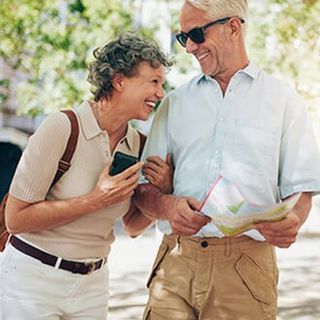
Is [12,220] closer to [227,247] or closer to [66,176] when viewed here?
[66,176]

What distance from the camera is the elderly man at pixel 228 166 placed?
2.58m

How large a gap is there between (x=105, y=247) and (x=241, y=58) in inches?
40.2

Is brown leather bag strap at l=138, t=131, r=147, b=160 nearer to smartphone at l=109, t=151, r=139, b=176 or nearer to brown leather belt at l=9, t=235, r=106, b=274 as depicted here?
smartphone at l=109, t=151, r=139, b=176

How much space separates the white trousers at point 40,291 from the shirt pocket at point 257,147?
849 millimetres

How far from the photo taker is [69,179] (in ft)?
8.98

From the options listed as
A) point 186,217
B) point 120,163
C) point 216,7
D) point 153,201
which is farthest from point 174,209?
point 216,7

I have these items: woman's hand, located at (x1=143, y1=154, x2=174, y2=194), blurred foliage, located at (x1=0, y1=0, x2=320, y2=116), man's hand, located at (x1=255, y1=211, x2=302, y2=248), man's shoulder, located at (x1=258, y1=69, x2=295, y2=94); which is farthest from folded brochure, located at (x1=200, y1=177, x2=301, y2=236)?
blurred foliage, located at (x1=0, y1=0, x2=320, y2=116)

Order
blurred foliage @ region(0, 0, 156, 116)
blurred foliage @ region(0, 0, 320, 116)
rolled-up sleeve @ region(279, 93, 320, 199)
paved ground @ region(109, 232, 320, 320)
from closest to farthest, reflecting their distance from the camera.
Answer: rolled-up sleeve @ region(279, 93, 320, 199) < paved ground @ region(109, 232, 320, 320) < blurred foliage @ region(0, 0, 320, 116) < blurred foliage @ region(0, 0, 156, 116)

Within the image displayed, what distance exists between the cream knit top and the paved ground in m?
3.78

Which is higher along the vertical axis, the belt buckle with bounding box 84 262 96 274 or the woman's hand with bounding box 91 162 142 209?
the woman's hand with bounding box 91 162 142 209

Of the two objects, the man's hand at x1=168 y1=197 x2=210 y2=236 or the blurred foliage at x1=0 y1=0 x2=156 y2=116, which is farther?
the blurred foliage at x1=0 y1=0 x2=156 y2=116

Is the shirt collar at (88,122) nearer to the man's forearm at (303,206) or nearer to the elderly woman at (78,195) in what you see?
the elderly woman at (78,195)

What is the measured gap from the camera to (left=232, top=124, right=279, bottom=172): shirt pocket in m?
2.59

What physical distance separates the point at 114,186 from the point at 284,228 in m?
0.73
